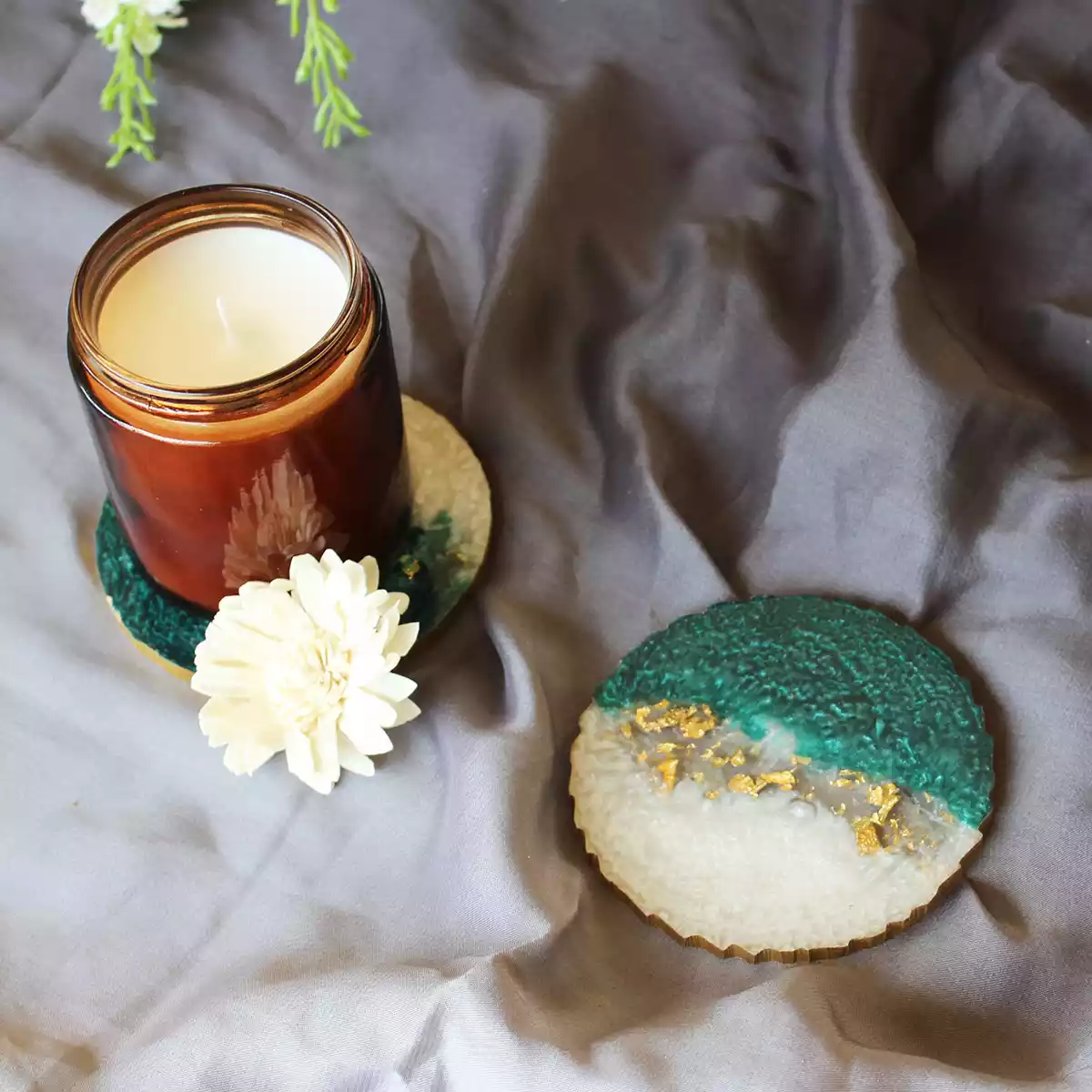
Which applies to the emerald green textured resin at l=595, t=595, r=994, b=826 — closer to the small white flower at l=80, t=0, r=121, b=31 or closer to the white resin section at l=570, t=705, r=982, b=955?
the white resin section at l=570, t=705, r=982, b=955

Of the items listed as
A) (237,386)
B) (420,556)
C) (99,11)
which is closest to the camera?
(237,386)

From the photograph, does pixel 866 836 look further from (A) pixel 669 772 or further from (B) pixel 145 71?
(B) pixel 145 71

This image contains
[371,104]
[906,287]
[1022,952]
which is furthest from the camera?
[371,104]

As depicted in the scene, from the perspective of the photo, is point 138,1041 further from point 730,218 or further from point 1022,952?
point 730,218

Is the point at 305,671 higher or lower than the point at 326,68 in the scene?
lower

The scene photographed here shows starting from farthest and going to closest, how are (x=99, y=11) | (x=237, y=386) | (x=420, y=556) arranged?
(x=99, y=11) → (x=420, y=556) → (x=237, y=386)

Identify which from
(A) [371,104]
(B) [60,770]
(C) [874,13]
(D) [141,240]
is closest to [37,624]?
(B) [60,770]

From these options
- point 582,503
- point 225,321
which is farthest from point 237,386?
point 582,503
